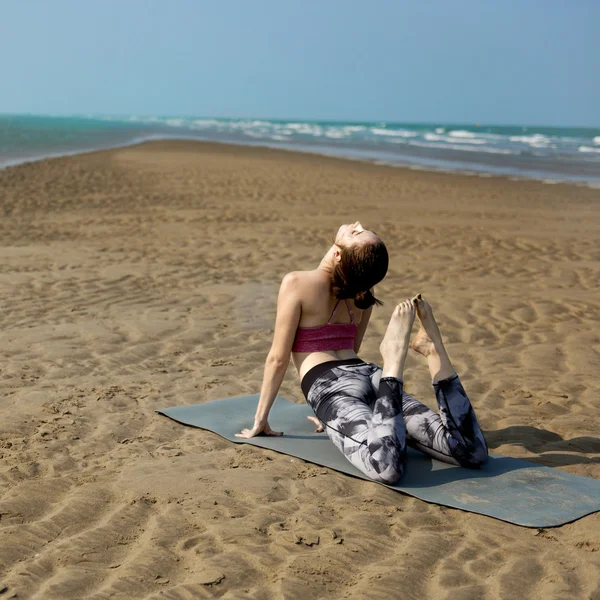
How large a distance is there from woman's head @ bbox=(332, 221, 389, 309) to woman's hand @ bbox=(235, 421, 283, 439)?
894mm

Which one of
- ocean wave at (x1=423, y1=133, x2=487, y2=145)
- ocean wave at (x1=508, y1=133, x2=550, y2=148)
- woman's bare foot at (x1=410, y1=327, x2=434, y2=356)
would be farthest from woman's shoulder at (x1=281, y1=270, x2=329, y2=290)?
ocean wave at (x1=423, y1=133, x2=487, y2=145)

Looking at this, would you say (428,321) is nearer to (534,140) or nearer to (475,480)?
(475,480)

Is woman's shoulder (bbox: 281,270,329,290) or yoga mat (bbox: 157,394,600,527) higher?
woman's shoulder (bbox: 281,270,329,290)

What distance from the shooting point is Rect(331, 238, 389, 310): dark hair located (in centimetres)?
388

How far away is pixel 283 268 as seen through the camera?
30.5 ft

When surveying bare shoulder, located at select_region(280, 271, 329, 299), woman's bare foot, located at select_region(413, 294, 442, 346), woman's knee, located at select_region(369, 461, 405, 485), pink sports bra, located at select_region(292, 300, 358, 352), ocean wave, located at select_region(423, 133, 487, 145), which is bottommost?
woman's knee, located at select_region(369, 461, 405, 485)

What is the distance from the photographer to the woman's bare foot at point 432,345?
3930 millimetres

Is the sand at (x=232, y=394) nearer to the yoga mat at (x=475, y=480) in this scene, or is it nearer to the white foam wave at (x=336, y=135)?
the yoga mat at (x=475, y=480)

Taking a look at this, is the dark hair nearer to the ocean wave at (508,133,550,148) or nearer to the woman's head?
the woman's head

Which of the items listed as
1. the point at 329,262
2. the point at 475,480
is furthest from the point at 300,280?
the point at 475,480

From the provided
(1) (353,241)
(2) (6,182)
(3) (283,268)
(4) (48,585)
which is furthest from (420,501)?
(2) (6,182)

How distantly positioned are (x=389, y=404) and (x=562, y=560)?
101 cm

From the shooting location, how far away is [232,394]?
5223 millimetres

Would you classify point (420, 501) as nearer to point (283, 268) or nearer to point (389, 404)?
point (389, 404)
